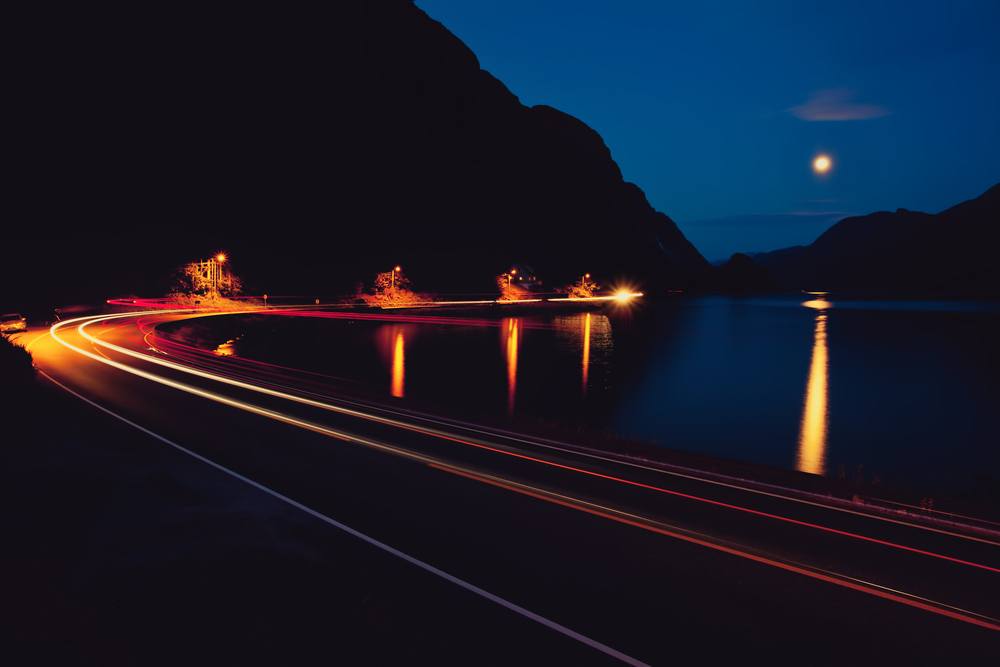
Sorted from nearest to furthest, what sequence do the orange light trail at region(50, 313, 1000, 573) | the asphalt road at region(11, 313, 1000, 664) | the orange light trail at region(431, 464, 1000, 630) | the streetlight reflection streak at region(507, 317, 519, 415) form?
the asphalt road at region(11, 313, 1000, 664)
the orange light trail at region(431, 464, 1000, 630)
the orange light trail at region(50, 313, 1000, 573)
the streetlight reflection streak at region(507, 317, 519, 415)

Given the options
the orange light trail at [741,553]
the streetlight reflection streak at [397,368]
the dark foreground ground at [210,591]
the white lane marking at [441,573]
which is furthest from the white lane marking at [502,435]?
the dark foreground ground at [210,591]

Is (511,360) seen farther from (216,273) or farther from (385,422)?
(216,273)

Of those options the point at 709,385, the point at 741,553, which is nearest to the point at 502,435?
the point at 741,553

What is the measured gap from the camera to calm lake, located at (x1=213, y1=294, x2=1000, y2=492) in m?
26.8

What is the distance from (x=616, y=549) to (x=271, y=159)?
13464cm

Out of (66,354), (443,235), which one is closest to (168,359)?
(66,354)

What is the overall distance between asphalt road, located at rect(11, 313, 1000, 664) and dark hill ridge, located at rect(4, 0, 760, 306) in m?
86.6

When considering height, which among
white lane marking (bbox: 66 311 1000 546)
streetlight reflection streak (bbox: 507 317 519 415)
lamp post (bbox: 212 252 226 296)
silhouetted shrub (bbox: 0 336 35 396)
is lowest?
streetlight reflection streak (bbox: 507 317 519 415)

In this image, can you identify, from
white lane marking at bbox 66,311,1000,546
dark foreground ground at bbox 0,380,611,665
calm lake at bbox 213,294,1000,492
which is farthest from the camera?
calm lake at bbox 213,294,1000,492

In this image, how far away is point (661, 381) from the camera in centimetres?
4306

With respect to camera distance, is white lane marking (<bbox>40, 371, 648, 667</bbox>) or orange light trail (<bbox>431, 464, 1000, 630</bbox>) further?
orange light trail (<bbox>431, 464, 1000, 630</bbox>)

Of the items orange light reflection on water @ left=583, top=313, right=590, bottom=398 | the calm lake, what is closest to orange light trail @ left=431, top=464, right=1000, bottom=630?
the calm lake

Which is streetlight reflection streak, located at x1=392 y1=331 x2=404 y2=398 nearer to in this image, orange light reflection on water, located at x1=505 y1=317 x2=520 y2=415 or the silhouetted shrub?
orange light reflection on water, located at x1=505 y1=317 x2=520 y2=415

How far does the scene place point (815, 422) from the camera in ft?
108
